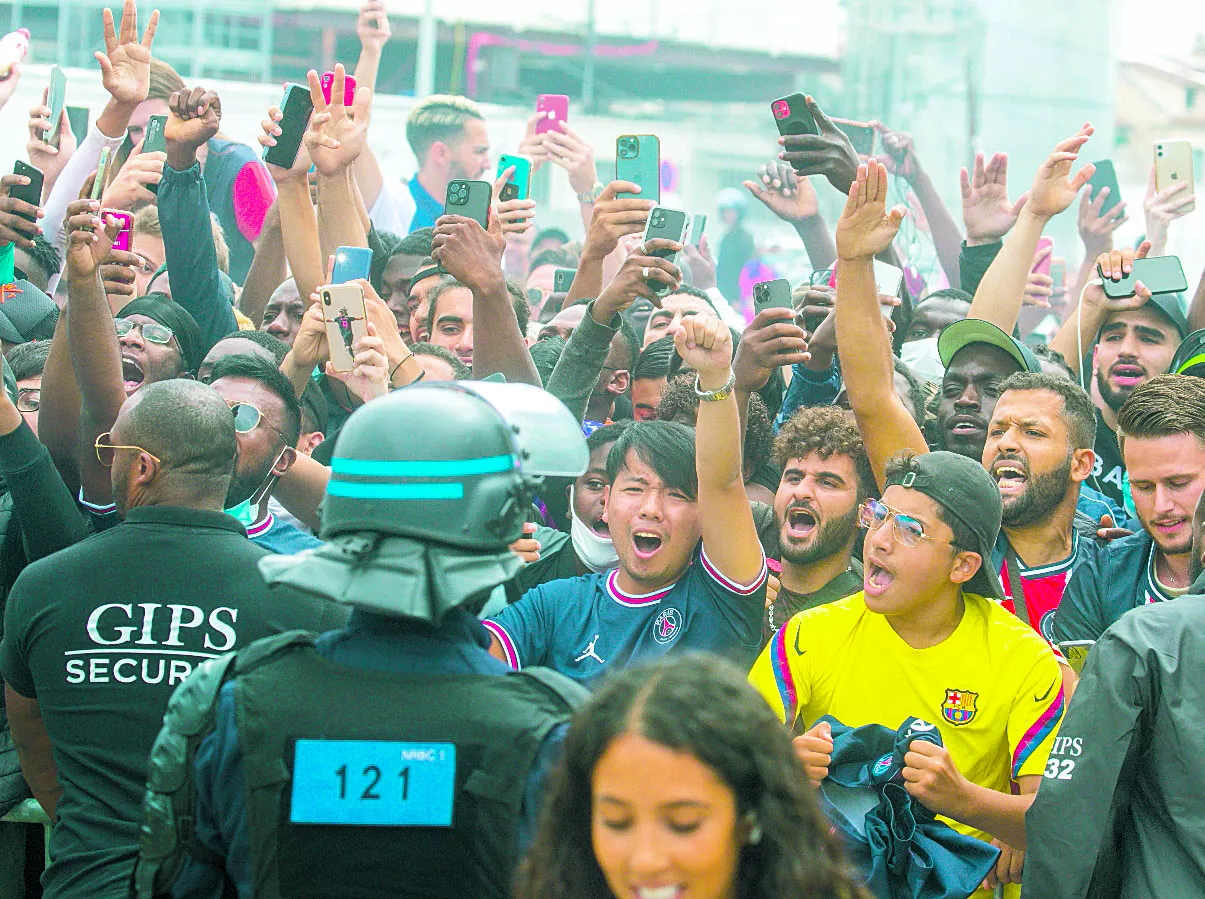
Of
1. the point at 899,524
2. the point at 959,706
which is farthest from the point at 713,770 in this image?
the point at 899,524

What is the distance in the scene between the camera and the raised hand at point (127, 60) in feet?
19.1

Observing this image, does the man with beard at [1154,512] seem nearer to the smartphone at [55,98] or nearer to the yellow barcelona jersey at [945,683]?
the yellow barcelona jersey at [945,683]

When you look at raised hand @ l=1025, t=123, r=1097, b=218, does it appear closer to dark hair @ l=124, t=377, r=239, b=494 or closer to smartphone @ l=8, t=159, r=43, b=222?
dark hair @ l=124, t=377, r=239, b=494

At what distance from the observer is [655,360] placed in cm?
589

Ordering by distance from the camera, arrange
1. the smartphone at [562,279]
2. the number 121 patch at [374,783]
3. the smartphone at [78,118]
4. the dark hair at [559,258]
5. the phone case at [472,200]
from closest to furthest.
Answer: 1. the number 121 patch at [374,783]
2. the phone case at [472,200]
3. the smartphone at [562,279]
4. the smartphone at [78,118]
5. the dark hair at [559,258]

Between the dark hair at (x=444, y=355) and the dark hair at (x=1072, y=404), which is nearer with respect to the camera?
the dark hair at (x=1072, y=404)

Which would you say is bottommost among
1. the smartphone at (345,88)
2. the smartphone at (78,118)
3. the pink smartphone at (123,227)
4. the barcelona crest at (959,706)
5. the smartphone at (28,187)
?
the barcelona crest at (959,706)

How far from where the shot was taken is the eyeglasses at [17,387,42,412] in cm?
488

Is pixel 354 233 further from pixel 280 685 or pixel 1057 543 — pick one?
pixel 280 685

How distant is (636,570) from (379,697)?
1.85 metres

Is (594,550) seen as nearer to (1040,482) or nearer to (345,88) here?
(1040,482)

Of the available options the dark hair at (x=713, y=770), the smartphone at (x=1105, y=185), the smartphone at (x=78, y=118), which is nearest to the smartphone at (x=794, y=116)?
the smartphone at (x=1105, y=185)

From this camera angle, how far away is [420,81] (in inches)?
839

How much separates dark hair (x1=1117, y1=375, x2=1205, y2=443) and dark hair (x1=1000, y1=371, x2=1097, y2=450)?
12.7 inches
